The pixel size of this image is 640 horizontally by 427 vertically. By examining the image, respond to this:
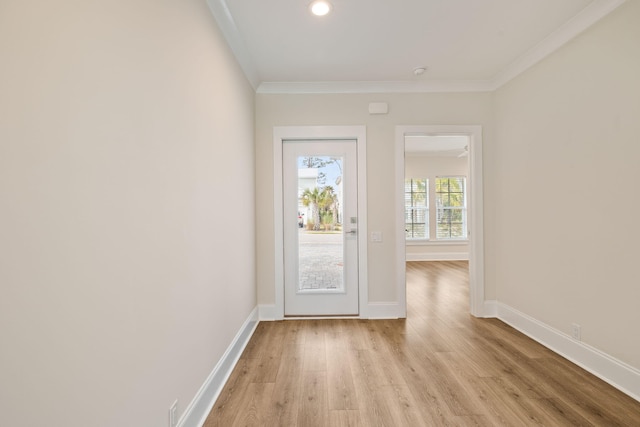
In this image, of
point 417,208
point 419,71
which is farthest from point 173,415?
point 417,208

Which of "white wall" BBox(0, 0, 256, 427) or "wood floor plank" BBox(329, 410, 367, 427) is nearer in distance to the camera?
"white wall" BBox(0, 0, 256, 427)

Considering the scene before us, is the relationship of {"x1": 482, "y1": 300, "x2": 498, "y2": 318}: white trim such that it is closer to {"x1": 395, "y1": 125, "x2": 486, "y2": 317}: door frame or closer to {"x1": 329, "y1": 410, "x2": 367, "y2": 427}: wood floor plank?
{"x1": 395, "y1": 125, "x2": 486, "y2": 317}: door frame

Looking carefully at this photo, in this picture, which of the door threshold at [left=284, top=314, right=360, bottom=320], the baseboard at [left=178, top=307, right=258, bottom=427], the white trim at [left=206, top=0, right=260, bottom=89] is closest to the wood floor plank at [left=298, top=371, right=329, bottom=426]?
the baseboard at [left=178, top=307, right=258, bottom=427]

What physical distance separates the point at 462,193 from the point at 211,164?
23.0 ft

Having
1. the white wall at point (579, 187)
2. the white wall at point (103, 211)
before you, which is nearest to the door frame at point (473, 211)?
the white wall at point (579, 187)

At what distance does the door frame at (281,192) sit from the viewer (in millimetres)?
Result: 3203

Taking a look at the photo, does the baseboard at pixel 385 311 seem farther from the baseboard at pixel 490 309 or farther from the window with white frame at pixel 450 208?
the window with white frame at pixel 450 208

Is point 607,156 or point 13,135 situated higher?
point 607,156

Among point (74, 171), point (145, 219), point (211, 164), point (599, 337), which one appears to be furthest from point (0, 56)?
point (599, 337)

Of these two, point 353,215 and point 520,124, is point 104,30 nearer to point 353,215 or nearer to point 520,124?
point 353,215

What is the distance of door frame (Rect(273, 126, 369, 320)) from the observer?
3203mm

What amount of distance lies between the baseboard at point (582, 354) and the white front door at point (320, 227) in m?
1.67

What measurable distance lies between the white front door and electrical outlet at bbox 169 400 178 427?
1.92 m

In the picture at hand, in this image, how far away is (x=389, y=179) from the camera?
128 inches
